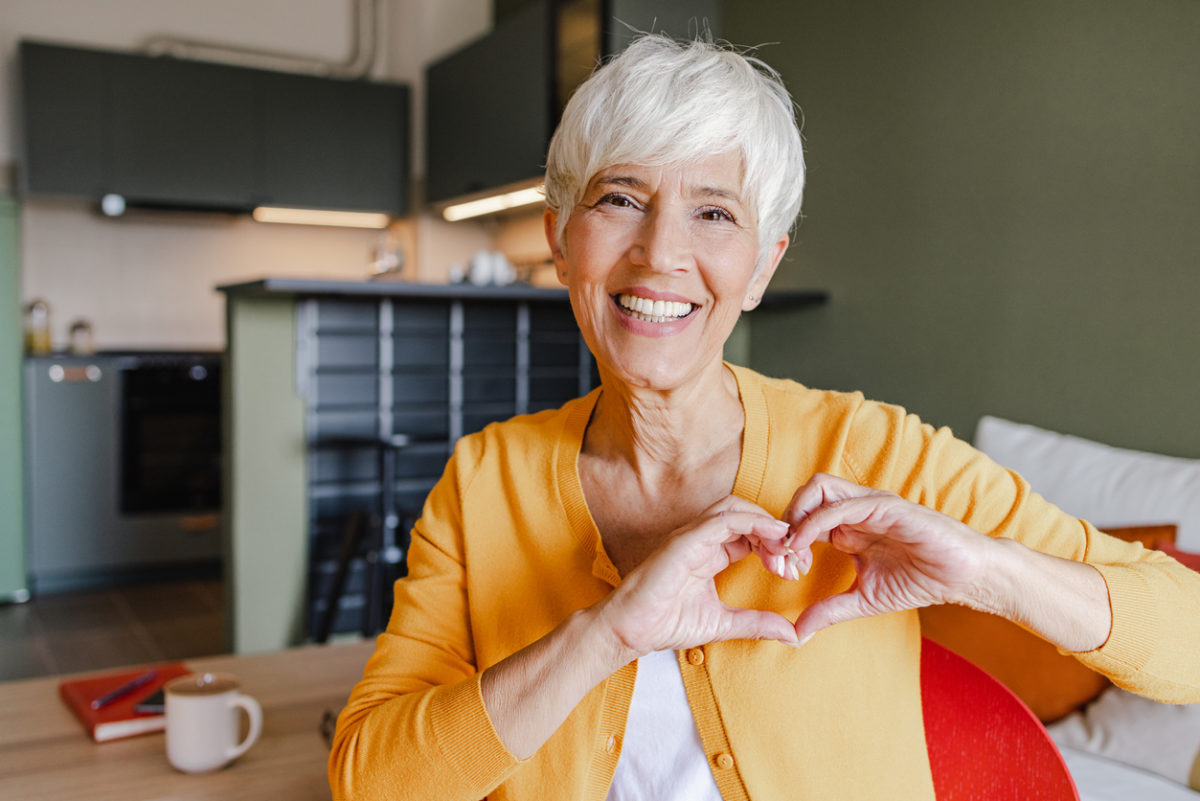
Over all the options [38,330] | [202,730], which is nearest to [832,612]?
[202,730]

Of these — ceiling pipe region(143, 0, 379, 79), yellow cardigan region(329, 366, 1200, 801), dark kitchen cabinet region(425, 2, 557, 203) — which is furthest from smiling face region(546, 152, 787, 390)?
ceiling pipe region(143, 0, 379, 79)

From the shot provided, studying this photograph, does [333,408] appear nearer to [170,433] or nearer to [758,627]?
[170,433]

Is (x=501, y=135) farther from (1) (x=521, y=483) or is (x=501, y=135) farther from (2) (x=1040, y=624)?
(2) (x=1040, y=624)

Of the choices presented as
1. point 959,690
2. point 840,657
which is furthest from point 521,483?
point 959,690

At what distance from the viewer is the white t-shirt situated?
96 centimetres

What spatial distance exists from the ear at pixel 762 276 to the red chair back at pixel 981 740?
0.42 m

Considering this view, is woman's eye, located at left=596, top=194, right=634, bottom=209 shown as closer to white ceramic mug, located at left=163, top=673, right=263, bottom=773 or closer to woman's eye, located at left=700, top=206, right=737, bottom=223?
woman's eye, located at left=700, top=206, right=737, bottom=223

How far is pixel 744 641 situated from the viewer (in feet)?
3.11

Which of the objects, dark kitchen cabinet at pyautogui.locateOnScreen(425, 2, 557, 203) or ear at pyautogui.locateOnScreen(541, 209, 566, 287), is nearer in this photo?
ear at pyautogui.locateOnScreen(541, 209, 566, 287)

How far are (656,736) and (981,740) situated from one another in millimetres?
327

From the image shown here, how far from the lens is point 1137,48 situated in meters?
2.20

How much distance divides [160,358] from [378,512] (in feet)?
6.17

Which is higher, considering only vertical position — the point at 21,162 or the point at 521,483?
the point at 21,162

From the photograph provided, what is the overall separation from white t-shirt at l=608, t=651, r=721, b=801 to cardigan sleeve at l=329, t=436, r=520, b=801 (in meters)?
0.16
